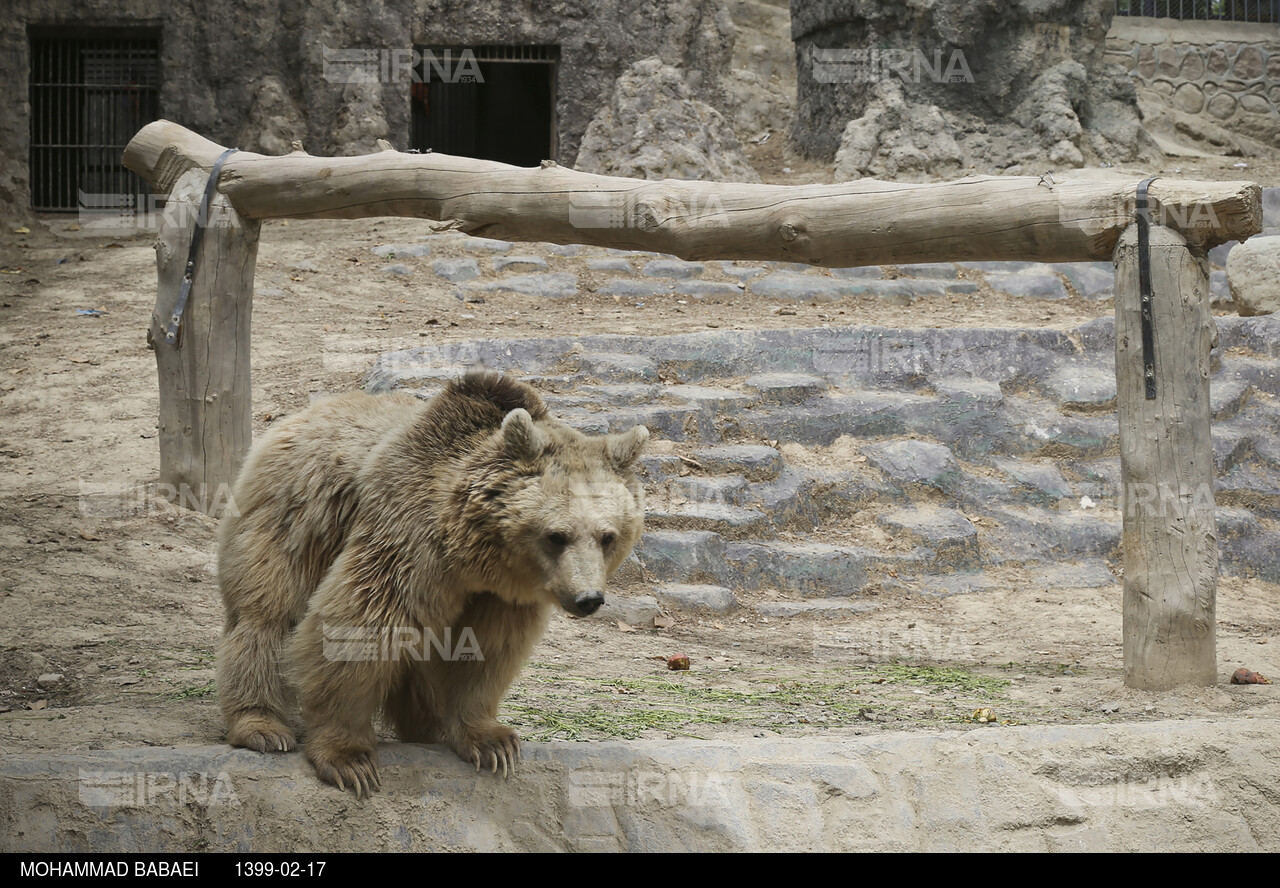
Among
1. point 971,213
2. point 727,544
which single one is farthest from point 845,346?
point 971,213

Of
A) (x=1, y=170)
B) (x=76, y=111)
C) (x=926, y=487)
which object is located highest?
(x=76, y=111)

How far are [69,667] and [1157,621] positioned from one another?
14.6 feet

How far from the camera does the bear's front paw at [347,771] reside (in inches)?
139

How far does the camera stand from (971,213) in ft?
16.8

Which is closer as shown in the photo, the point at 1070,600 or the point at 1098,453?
the point at 1070,600

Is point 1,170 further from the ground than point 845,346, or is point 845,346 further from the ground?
point 1,170

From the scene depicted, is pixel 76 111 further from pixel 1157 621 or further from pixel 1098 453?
pixel 1157 621

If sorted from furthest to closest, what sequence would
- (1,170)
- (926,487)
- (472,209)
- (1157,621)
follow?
(1,170), (926,487), (472,209), (1157,621)

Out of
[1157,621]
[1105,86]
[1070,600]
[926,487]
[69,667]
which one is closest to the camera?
[69,667]

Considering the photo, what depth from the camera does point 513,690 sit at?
16.2 ft

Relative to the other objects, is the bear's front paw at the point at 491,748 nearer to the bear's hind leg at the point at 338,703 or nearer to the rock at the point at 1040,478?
the bear's hind leg at the point at 338,703

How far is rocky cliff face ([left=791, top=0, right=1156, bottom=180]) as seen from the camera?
12.8 meters

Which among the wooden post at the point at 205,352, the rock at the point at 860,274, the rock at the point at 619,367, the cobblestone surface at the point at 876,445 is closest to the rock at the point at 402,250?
the cobblestone surface at the point at 876,445

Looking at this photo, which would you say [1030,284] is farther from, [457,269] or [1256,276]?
[457,269]
